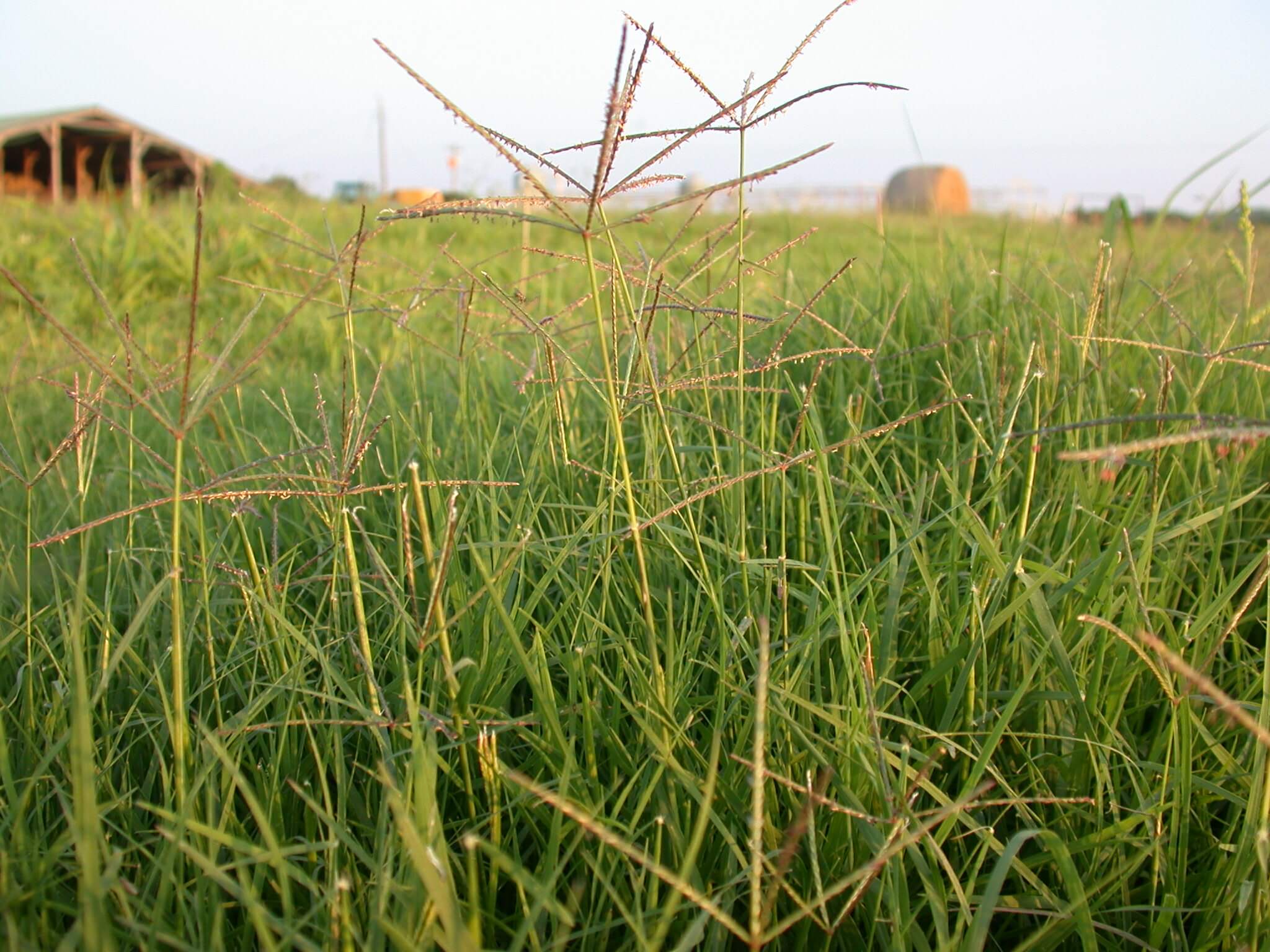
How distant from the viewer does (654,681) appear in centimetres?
95

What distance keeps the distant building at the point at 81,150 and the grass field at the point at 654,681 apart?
52.6 feet

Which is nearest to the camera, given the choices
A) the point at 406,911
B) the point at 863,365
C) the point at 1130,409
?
the point at 406,911

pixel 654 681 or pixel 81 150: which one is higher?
pixel 81 150

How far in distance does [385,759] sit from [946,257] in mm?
2658

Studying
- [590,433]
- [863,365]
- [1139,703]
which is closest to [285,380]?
[590,433]

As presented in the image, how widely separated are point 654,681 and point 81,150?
1932 cm

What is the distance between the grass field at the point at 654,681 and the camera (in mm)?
A: 791

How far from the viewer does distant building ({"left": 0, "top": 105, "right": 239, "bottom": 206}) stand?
16.2m

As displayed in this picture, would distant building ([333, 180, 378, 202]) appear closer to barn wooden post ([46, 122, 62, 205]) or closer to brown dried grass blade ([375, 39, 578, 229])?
barn wooden post ([46, 122, 62, 205])

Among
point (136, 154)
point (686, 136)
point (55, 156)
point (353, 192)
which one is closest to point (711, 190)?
point (686, 136)

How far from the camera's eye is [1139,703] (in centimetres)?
114

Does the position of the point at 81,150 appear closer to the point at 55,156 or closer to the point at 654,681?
the point at 55,156

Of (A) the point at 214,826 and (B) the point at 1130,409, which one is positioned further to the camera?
(B) the point at 1130,409

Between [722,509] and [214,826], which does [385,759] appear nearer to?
[214,826]
